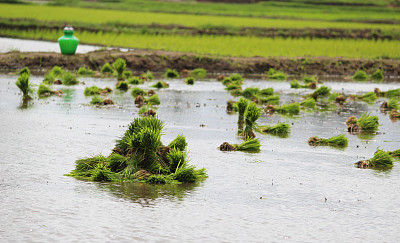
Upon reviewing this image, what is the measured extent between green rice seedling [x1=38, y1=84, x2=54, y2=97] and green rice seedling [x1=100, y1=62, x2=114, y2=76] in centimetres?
673

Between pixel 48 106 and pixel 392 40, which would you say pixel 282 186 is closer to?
pixel 48 106

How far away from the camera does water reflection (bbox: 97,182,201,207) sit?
845 centimetres

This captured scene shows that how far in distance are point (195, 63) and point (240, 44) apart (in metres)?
6.53

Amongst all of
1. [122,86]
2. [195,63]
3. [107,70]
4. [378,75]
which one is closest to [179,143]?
[122,86]

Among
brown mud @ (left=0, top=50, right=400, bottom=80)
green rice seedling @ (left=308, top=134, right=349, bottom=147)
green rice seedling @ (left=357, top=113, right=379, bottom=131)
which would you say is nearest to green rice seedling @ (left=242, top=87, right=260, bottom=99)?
green rice seedling @ (left=357, top=113, right=379, bottom=131)

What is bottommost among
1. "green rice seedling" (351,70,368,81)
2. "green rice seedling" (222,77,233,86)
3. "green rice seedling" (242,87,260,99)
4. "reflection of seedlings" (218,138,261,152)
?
"reflection of seedlings" (218,138,261,152)

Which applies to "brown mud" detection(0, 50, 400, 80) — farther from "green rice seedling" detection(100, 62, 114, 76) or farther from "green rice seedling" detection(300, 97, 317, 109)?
"green rice seedling" detection(300, 97, 317, 109)

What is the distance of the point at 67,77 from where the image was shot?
2222cm

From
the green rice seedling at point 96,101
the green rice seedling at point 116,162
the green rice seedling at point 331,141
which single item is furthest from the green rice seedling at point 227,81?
the green rice seedling at point 116,162

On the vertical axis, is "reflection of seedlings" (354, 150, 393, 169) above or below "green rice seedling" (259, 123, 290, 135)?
below

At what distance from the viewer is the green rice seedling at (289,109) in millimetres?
17781

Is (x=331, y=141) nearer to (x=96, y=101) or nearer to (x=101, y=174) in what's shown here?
(x=101, y=174)

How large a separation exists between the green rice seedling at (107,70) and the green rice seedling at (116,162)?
55.1ft

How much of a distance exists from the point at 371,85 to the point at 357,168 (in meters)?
16.1
